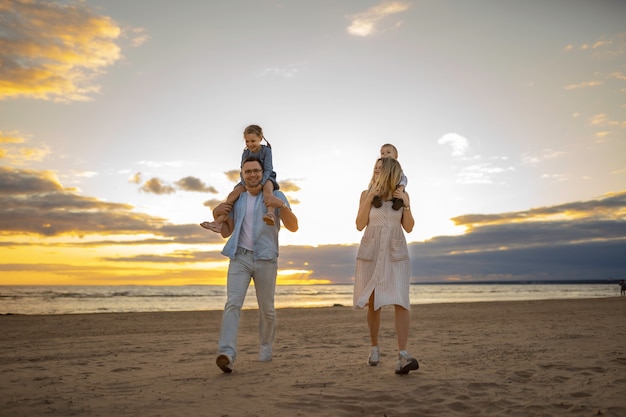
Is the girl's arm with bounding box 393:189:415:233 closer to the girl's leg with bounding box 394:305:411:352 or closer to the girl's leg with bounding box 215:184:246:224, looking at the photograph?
the girl's leg with bounding box 394:305:411:352

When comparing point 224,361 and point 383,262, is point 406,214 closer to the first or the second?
point 383,262

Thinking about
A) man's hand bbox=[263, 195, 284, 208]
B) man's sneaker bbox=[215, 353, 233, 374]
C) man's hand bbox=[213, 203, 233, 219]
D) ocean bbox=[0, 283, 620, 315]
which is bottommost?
ocean bbox=[0, 283, 620, 315]

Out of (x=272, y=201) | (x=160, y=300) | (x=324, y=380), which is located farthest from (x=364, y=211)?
(x=160, y=300)

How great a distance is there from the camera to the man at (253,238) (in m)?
5.65

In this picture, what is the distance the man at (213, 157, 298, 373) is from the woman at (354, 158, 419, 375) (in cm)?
98

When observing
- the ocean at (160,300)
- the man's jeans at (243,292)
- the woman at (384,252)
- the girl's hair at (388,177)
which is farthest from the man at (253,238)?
the ocean at (160,300)

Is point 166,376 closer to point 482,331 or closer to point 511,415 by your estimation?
point 511,415

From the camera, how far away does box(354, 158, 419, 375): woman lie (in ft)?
17.3

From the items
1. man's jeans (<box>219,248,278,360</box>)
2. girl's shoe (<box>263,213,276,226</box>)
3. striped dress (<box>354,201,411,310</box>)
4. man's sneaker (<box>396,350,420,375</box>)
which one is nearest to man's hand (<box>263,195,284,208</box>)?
girl's shoe (<box>263,213,276,226</box>)

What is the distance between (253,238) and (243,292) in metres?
0.62

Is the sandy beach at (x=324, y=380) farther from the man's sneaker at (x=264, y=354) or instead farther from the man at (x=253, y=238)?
the man at (x=253, y=238)

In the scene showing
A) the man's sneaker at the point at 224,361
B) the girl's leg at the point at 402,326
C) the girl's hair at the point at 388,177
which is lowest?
the man's sneaker at the point at 224,361

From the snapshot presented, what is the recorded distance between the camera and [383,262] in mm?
5363

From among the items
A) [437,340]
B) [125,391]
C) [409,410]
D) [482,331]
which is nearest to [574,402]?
[409,410]
